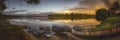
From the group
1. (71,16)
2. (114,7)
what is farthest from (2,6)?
(114,7)

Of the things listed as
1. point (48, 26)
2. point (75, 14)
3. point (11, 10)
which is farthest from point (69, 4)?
point (11, 10)

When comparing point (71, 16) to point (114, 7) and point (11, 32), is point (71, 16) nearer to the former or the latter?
point (114, 7)

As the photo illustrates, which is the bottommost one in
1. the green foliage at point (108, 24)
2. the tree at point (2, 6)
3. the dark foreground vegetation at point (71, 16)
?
the green foliage at point (108, 24)

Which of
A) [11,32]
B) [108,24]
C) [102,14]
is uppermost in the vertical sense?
[102,14]

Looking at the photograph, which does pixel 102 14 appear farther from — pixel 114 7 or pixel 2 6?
pixel 2 6

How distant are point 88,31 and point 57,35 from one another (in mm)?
411

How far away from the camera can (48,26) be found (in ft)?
10.5

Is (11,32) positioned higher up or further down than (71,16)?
further down

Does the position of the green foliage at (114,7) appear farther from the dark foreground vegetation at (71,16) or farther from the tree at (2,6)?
the tree at (2,6)

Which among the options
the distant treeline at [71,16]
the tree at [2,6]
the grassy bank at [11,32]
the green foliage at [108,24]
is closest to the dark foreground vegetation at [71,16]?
the distant treeline at [71,16]

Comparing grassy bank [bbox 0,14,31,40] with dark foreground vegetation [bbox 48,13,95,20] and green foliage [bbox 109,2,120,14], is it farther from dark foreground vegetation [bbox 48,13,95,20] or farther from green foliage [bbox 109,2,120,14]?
green foliage [bbox 109,2,120,14]

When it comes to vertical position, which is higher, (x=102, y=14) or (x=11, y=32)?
(x=102, y=14)

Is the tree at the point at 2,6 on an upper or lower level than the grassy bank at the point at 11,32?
upper

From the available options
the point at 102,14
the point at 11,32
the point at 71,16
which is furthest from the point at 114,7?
the point at 11,32
